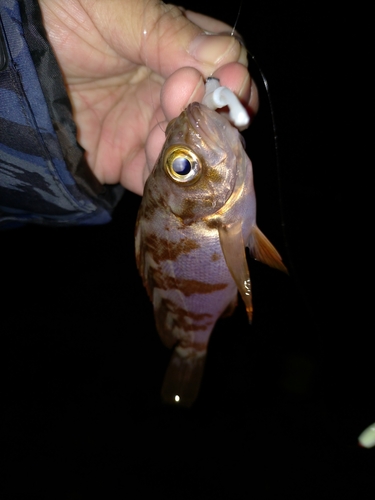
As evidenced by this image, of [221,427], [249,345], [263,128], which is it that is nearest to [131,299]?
[249,345]

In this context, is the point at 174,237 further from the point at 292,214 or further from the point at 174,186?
the point at 292,214

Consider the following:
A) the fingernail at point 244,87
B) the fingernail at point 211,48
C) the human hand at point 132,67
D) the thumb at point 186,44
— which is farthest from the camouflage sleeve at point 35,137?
the fingernail at point 244,87

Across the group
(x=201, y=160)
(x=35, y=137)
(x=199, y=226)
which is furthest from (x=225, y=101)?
(x=35, y=137)

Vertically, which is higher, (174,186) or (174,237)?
(174,186)

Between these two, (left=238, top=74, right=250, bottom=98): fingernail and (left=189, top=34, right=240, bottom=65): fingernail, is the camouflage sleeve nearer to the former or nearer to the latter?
(left=189, top=34, right=240, bottom=65): fingernail

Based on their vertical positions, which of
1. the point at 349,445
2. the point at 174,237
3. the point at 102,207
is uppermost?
the point at 102,207

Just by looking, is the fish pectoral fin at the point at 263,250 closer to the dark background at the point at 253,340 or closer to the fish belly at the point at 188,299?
the fish belly at the point at 188,299

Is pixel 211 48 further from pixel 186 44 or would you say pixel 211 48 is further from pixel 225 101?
pixel 225 101

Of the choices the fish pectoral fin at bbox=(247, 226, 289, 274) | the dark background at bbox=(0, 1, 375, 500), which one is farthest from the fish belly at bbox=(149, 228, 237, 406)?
the dark background at bbox=(0, 1, 375, 500)
